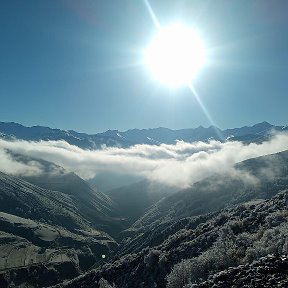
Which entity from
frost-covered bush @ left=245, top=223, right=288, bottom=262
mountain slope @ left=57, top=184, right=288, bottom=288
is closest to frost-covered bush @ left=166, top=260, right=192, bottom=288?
mountain slope @ left=57, top=184, right=288, bottom=288

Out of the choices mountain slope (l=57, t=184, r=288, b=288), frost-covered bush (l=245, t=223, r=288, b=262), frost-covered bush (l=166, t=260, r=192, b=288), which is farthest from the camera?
frost-covered bush (l=166, t=260, r=192, b=288)

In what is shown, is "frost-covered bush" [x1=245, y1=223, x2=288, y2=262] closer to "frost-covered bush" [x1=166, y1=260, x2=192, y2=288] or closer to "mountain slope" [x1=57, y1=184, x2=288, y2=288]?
"mountain slope" [x1=57, y1=184, x2=288, y2=288]

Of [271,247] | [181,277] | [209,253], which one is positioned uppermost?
[209,253]

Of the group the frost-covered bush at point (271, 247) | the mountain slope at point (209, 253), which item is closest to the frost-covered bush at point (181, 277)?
the mountain slope at point (209, 253)

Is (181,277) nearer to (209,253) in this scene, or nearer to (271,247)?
(209,253)

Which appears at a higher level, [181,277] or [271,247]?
[181,277]

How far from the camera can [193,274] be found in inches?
1793

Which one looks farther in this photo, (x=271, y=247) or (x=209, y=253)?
(x=209, y=253)

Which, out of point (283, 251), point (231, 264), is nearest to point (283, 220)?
point (231, 264)

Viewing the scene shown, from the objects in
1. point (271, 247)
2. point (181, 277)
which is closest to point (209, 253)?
point (181, 277)

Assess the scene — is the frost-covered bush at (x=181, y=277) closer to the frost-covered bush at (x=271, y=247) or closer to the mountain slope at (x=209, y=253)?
the mountain slope at (x=209, y=253)

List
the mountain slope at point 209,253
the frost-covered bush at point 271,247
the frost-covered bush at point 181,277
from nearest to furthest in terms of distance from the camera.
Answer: the frost-covered bush at point 271,247 < the mountain slope at point 209,253 < the frost-covered bush at point 181,277

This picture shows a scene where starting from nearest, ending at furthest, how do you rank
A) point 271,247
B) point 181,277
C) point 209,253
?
point 271,247
point 181,277
point 209,253

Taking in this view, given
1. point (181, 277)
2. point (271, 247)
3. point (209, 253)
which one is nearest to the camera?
point (271, 247)
